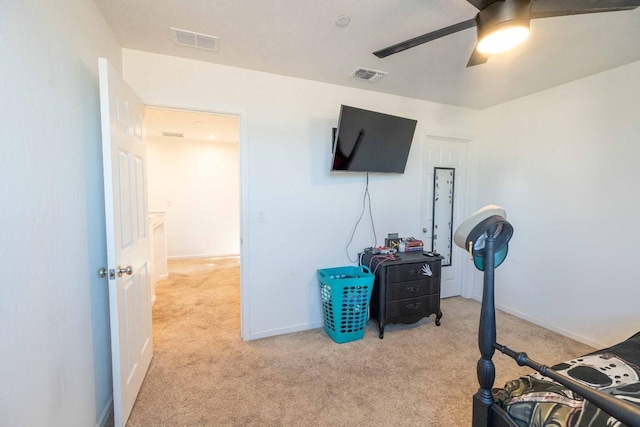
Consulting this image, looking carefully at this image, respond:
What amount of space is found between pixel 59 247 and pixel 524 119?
4.05 m

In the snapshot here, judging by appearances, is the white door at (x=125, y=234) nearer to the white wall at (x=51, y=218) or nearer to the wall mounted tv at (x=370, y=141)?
the white wall at (x=51, y=218)

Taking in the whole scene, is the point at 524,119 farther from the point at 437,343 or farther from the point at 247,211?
the point at 247,211

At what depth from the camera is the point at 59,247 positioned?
48.7 inches

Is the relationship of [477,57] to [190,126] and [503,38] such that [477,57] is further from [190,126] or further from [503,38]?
[190,126]

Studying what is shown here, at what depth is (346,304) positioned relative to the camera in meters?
2.53

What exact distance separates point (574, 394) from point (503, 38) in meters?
1.53

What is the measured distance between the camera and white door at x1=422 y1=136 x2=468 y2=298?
11.4 ft

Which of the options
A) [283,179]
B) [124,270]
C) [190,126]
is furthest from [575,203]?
[190,126]

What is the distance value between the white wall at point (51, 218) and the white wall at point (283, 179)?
2.46ft

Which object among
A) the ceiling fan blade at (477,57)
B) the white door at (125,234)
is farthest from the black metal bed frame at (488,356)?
the white door at (125,234)

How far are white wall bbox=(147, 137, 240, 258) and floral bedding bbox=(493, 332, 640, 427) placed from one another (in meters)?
5.09

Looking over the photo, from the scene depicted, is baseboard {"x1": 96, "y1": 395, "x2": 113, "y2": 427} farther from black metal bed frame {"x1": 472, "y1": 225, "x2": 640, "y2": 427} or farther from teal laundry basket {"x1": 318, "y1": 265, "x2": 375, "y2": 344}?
black metal bed frame {"x1": 472, "y1": 225, "x2": 640, "y2": 427}

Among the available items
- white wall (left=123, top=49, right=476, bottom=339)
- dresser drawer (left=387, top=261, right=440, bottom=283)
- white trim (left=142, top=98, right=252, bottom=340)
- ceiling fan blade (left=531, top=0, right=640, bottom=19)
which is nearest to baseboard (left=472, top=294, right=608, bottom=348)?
dresser drawer (left=387, top=261, right=440, bottom=283)

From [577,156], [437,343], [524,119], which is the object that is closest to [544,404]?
[437,343]
